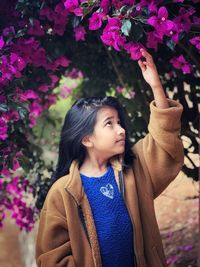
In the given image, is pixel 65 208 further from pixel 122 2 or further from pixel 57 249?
pixel 122 2

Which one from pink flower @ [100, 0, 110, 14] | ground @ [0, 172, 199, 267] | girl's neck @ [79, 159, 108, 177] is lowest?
ground @ [0, 172, 199, 267]

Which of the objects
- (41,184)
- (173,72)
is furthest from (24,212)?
(173,72)

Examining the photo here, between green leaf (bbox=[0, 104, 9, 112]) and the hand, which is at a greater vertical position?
the hand

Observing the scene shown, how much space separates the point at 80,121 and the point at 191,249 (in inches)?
96.2

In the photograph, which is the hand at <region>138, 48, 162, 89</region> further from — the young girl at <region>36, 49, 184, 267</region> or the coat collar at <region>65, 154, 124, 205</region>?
the coat collar at <region>65, 154, 124, 205</region>

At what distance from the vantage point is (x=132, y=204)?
257cm

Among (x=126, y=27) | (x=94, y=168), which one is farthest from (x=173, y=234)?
(x=126, y=27)

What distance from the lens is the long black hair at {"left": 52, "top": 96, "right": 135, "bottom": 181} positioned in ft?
8.69

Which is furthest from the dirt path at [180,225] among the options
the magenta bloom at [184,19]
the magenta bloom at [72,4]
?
the magenta bloom at [72,4]

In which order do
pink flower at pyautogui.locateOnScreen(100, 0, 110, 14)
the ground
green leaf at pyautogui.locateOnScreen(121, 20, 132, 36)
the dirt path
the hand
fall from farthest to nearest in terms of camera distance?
the ground, the dirt path, the hand, pink flower at pyautogui.locateOnScreen(100, 0, 110, 14), green leaf at pyautogui.locateOnScreen(121, 20, 132, 36)

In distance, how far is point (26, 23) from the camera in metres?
2.84

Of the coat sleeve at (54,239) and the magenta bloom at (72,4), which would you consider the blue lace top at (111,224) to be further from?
the magenta bloom at (72,4)

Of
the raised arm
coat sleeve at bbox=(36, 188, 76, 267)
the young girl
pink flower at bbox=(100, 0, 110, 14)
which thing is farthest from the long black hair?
pink flower at bbox=(100, 0, 110, 14)

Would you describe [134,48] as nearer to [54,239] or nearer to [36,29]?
[36,29]
